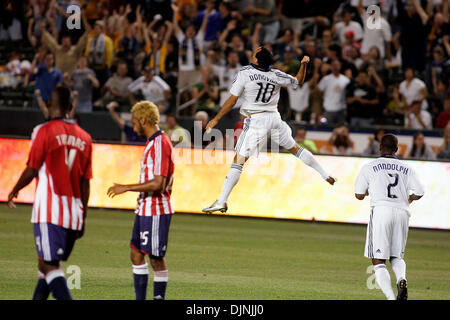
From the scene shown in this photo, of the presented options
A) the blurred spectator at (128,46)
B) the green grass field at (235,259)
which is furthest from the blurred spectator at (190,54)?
the green grass field at (235,259)

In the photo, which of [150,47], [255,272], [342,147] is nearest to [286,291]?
[255,272]

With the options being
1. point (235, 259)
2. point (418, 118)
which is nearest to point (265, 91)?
point (235, 259)

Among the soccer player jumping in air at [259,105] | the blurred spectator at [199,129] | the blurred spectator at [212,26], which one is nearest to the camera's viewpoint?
the soccer player jumping in air at [259,105]

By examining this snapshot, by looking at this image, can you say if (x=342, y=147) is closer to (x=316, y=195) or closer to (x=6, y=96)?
(x=316, y=195)

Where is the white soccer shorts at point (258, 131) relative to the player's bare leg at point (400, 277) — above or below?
above

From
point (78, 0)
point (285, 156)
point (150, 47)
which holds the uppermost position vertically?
point (78, 0)

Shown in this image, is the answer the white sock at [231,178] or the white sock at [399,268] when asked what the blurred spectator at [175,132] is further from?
the white sock at [399,268]

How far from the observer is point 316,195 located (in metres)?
18.2

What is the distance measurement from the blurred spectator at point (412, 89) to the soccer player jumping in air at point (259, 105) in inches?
338

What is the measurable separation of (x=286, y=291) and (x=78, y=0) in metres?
18.4

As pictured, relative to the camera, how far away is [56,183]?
7.65 metres

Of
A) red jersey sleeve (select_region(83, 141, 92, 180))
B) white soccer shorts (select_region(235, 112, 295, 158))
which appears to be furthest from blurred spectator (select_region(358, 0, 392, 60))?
red jersey sleeve (select_region(83, 141, 92, 180))

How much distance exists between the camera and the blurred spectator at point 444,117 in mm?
19984

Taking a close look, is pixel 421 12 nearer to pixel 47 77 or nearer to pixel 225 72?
pixel 225 72
